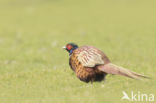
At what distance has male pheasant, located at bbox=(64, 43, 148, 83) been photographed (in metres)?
11.1

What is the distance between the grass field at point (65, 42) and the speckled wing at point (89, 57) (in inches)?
31.7

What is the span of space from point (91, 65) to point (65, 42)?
1404 cm

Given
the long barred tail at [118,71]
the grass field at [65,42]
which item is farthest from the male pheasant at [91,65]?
the grass field at [65,42]

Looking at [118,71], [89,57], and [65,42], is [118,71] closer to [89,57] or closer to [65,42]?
[89,57]

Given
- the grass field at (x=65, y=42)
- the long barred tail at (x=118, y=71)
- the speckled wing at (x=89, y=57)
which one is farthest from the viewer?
the speckled wing at (x=89, y=57)

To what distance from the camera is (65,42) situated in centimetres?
2512

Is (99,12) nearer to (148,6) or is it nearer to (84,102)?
(148,6)

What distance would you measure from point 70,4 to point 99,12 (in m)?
6.26

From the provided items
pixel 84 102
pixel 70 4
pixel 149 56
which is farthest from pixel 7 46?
pixel 70 4

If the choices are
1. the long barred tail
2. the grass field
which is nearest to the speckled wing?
the long barred tail

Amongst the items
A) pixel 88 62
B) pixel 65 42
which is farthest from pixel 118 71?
pixel 65 42

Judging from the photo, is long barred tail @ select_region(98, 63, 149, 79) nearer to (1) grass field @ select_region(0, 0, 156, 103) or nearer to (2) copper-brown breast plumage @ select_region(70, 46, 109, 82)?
(2) copper-brown breast plumage @ select_region(70, 46, 109, 82)

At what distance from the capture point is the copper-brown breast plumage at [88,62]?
11.3 m

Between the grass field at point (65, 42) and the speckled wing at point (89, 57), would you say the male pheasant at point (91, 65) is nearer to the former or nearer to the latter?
the speckled wing at point (89, 57)
